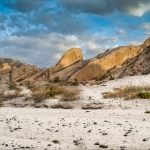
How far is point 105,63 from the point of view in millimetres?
57656

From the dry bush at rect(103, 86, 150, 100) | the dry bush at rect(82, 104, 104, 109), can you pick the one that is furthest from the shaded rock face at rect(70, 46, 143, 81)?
the dry bush at rect(82, 104, 104, 109)

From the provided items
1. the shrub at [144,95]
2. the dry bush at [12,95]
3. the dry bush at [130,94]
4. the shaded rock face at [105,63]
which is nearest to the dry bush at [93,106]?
the dry bush at [130,94]

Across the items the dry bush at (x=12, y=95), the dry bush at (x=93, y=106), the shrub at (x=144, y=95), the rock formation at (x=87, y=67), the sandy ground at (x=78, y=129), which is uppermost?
the rock formation at (x=87, y=67)

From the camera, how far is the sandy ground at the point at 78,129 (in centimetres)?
1577

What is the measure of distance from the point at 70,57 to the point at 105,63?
789 centimetres

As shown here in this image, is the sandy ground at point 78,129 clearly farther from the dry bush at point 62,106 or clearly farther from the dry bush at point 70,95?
the dry bush at point 70,95

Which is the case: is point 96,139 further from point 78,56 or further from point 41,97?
point 78,56

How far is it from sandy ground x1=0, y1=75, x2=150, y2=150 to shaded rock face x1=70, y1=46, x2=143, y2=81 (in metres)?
29.3

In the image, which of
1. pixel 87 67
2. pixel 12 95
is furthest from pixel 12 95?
pixel 87 67

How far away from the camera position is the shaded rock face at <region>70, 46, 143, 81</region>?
54.8 metres

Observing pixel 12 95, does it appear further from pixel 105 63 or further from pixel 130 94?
pixel 105 63

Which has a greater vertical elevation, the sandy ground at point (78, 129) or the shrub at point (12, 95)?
the shrub at point (12, 95)

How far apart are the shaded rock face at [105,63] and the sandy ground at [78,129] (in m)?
29.3

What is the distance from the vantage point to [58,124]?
19219 mm
